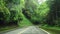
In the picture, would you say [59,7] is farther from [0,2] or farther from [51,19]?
[0,2]

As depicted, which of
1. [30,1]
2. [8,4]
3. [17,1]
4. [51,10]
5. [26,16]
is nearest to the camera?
[8,4]

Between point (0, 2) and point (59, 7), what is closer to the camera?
point (0, 2)

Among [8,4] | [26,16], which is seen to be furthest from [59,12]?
[26,16]

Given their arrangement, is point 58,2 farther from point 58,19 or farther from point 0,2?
point 0,2

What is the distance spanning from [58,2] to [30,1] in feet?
240

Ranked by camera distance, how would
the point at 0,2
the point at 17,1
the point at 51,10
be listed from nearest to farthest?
the point at 0,2 → the point at 17,1 → the point at 51,10

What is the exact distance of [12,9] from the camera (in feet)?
192

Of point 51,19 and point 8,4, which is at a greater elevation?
point 8,4

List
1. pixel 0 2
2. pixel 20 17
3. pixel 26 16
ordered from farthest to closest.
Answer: pixel 26 16 < pixel 20 17 < pixel 0 2

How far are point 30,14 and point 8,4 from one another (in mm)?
70924

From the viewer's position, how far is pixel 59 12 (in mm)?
64375

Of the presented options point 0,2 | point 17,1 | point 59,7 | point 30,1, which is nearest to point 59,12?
point 59,7

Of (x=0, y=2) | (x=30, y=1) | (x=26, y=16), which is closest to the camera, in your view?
(x=0, y=2)

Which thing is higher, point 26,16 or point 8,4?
point 8,4
